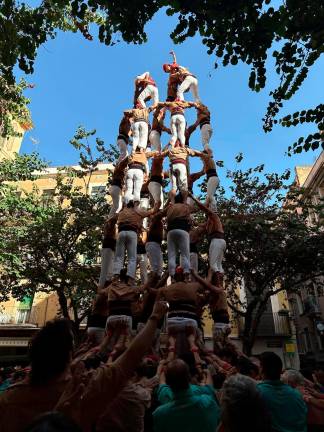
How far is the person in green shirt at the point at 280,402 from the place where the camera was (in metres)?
3.11

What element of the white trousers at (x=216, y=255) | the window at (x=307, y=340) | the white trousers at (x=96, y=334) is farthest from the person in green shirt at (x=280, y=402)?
the window at (x=307, y=340)

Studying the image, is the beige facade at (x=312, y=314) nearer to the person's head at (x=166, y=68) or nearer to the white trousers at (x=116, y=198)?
the person's head at (x=166, y=68)

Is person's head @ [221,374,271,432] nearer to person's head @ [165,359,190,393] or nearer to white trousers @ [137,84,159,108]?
person's head @ [165,359,190,393]

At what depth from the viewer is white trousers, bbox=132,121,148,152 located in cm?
1091

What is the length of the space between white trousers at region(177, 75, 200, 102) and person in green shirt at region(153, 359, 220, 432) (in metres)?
10.4

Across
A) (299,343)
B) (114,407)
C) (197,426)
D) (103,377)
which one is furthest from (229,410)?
(299,343)

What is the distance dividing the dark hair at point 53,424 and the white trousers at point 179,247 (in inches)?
274

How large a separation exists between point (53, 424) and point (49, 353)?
963 mm

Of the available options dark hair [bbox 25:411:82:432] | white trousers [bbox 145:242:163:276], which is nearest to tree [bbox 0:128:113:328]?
white trousers [bbox 145:242:163:276]

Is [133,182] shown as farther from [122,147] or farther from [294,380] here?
[294,380]

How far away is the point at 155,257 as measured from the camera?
9359 millimetres

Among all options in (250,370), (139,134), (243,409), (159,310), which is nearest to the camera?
(243,409)

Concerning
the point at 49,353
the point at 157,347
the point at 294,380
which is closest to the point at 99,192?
the point at 157,347

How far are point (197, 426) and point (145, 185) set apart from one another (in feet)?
30.8
